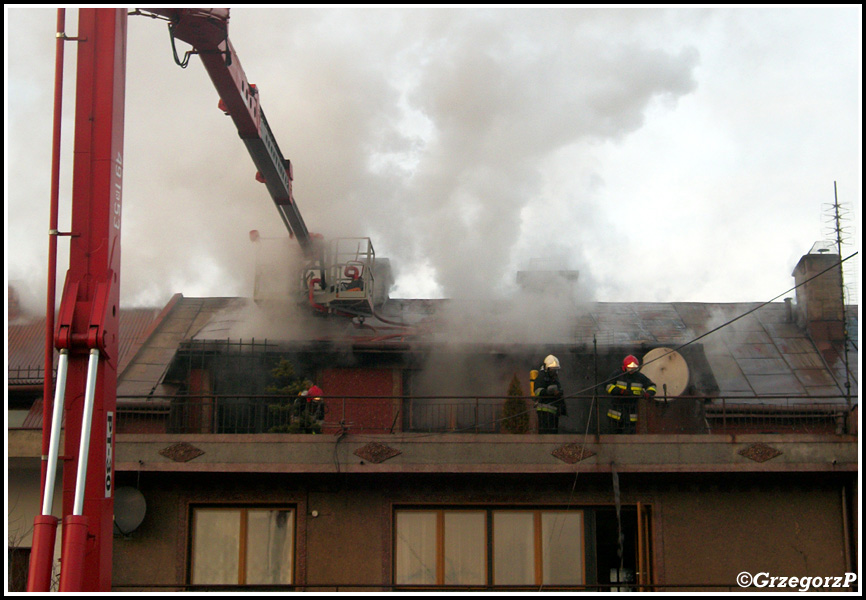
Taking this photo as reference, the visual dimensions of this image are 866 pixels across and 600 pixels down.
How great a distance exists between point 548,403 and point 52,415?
27.2ft

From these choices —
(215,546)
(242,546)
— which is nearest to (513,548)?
(242,546)

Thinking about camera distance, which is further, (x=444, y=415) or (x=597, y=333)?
(x=597, y=333)

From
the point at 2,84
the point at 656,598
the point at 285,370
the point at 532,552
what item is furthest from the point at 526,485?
the point at 2,84

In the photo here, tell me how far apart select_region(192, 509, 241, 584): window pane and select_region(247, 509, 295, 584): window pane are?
0.24 m

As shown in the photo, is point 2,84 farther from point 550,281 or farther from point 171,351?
point 550,281

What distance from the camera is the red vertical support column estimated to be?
27.0 feet

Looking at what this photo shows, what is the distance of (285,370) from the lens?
15.4m

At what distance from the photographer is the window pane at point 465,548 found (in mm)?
13281

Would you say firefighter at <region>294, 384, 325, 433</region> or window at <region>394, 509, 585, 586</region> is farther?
firefighter at <region>294, 384, 325, 433</region>

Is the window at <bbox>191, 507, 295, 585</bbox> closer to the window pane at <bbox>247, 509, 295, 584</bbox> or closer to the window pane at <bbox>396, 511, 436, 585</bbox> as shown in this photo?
the window pane at <bbox>247, 509, 295, 584</bbox>

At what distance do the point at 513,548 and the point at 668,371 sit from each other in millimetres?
4727

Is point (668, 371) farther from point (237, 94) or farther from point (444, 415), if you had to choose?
point (237, 94)

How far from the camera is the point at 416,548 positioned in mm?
13391
